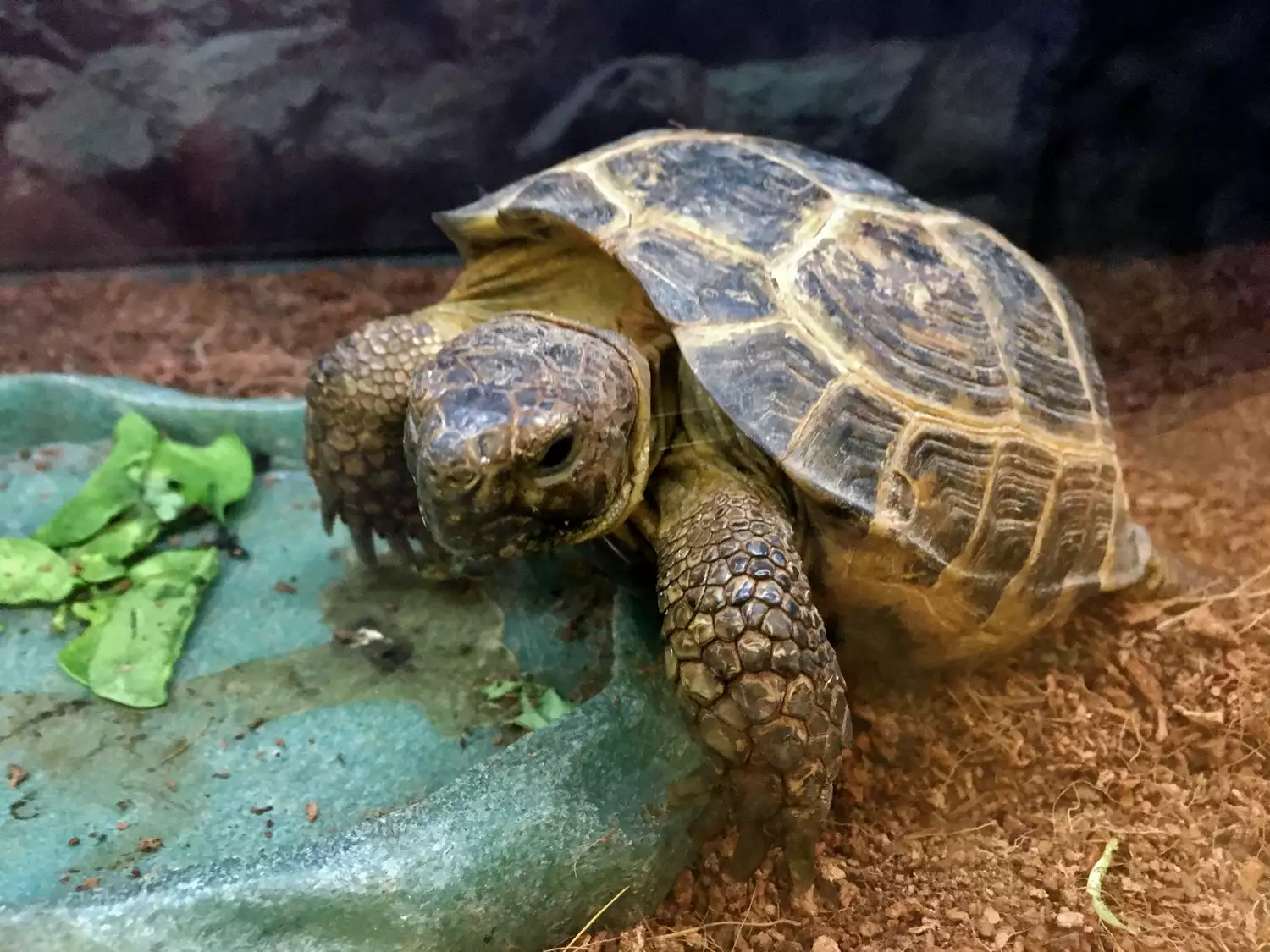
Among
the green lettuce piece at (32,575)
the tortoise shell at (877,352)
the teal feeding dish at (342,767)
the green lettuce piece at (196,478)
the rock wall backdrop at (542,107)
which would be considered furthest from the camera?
the rock wall backdrop at (542,107)

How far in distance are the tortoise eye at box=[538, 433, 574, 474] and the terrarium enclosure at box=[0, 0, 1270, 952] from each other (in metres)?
0.62

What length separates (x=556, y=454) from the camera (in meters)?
1.88

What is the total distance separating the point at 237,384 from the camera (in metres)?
4.07

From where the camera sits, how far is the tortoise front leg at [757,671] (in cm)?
187

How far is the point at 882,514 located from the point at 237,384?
305 centimetres

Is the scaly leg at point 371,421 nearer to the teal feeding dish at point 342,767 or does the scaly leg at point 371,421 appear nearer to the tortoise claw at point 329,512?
the tortoise claw at point 329,512

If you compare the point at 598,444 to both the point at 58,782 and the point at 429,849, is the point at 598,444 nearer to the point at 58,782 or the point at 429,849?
the point at 429,849

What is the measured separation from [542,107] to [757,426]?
261 cm

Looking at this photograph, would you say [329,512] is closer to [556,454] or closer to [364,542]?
[364,542]

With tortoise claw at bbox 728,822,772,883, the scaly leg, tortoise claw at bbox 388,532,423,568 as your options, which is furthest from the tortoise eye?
tortoise claw at bbox 388,532,423,568

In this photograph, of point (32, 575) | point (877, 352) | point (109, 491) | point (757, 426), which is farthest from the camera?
point (109, 491)

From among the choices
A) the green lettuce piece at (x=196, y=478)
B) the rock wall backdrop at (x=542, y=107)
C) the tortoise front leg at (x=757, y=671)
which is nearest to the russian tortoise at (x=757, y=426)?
the tortoise front leg at (x=757, y=671)

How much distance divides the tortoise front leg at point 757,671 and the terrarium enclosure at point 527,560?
236 millimetres

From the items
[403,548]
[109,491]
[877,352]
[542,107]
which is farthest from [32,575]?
[542,107]
